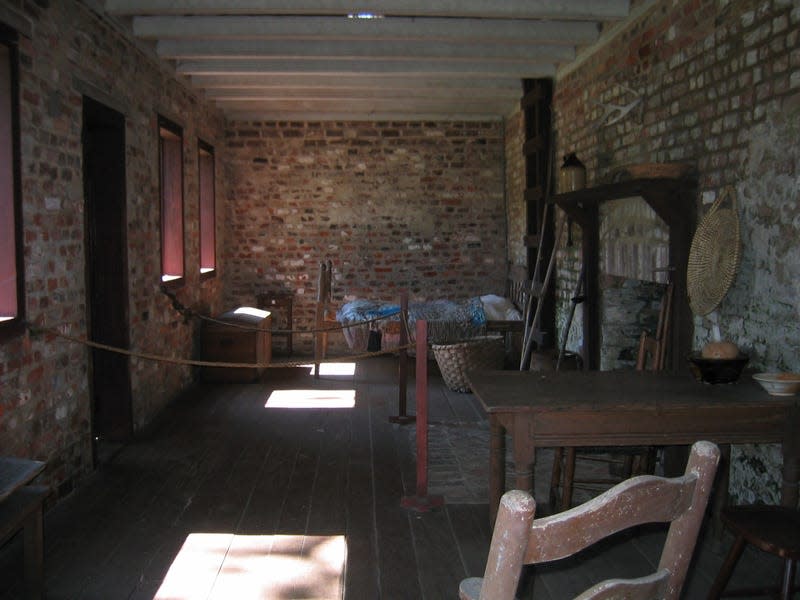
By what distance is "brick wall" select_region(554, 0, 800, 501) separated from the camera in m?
3.33

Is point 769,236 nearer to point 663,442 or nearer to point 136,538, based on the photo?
point 663,442

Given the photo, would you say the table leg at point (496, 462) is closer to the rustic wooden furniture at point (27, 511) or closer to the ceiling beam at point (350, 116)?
the rustic wooden furniture at point (27, 511)

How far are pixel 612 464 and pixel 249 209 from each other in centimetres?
635

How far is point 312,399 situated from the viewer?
22.7 feet

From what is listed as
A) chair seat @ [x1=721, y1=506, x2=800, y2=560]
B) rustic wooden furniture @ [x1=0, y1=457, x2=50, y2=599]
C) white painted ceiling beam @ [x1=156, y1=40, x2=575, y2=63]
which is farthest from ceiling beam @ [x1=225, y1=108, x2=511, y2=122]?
chair seat @ [x1=721, y1=506, x2=800, y2=560]

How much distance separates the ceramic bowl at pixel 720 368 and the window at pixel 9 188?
128 inches

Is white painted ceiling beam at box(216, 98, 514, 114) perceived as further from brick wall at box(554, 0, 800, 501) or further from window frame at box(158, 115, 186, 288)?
brick wall at box(554, 0, 800, 501)

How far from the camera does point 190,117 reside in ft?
25.1

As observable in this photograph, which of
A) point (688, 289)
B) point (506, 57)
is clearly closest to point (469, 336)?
point (506, 57)

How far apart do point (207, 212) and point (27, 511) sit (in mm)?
6401

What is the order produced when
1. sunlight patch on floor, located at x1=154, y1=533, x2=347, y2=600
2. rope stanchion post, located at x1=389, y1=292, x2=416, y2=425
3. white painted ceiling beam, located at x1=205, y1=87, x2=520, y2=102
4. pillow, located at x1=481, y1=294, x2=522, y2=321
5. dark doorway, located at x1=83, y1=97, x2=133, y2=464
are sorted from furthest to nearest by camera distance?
pillow, located at x1=481, y1=294, x2=522, y2=321
white painted ceiling beam, located at x1=205, y1=87, x2=520, y2=102
rope stanchion post, located at x1=389, y1=292, x2=416, y2=425
dark doorway, located at x1=83, y1=97, x2=133, y2=464
sunlight patch on floor, located at x1=154, y1=533, x2=347, y2=600

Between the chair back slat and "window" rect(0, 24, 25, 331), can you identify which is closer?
the chair back slat

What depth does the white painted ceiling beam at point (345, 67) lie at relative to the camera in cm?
661

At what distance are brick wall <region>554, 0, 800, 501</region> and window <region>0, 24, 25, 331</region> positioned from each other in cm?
358
